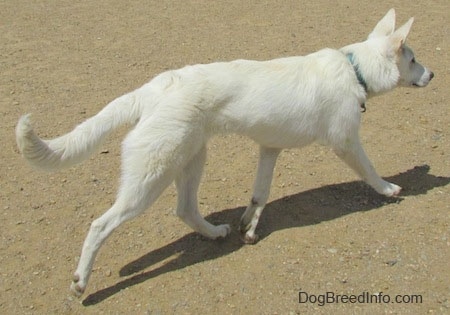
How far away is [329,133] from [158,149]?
1.47 m

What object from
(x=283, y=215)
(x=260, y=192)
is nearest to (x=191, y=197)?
(x=260, y=192)

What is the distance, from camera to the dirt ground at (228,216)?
3.94 m

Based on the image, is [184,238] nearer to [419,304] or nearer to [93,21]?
[419,304]

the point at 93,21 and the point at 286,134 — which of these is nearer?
the point at 286,134

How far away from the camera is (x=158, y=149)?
373cm

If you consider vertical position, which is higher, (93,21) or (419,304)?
(93,21)

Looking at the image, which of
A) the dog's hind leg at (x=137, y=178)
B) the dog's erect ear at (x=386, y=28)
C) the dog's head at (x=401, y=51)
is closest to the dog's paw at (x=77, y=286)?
the dog's hind leg at (x=137, y=178)

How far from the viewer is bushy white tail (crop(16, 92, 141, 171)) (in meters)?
3.73

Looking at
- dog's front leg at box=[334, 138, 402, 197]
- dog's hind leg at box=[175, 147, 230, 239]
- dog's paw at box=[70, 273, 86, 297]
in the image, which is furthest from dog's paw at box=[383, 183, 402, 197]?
dog's paw at box=[70, 273, 86, 297]

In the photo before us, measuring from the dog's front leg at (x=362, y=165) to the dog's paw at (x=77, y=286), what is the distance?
2226 millimetres

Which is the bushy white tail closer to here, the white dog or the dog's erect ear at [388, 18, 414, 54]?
the white dog

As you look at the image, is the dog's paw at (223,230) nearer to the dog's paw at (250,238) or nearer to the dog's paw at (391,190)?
the dog's paw at (250,238)

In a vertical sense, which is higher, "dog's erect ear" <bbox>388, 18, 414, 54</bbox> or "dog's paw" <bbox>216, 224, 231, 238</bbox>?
"dog's erect ear" <bbox>388, 18, 414, 54</bbox>

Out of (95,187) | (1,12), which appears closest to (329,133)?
(95,187)
